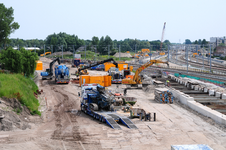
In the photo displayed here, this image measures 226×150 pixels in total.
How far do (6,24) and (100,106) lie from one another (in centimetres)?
4534

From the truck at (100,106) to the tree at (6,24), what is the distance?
42.4 m

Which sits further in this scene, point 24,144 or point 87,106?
point 87,106

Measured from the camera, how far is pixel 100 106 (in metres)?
23.8

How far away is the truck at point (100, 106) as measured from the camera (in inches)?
841

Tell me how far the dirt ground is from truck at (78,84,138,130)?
592mm

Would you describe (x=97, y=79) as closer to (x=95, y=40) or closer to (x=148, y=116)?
(x=148, y=116)

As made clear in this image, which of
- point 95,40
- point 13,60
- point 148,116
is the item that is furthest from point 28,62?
point 95,40

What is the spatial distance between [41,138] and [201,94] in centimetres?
2526

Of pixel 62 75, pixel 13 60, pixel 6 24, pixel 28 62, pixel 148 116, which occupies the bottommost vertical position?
pixel 148 116

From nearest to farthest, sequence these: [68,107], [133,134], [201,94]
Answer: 1. [133,134]
2. [68,107]
3. [201,94]

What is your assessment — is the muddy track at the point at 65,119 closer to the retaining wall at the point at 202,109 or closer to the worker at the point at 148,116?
the worker at the point at 148,116

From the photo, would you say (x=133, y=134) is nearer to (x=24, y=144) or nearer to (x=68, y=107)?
(x=24, y=144)

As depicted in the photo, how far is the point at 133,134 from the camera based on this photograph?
18750 millimetres

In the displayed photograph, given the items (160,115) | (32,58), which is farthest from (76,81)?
(160,115)
